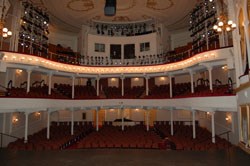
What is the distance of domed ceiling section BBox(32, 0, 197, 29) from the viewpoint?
68.6ft

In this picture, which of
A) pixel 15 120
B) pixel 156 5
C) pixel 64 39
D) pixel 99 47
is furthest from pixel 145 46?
pixel 15 120

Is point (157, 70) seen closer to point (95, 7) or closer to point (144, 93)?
point (144, 93)

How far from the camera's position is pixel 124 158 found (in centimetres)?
1105

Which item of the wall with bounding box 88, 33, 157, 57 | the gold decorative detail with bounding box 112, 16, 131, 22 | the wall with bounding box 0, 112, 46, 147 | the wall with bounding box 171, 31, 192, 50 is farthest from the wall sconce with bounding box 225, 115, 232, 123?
the wall with bounding box 0, 112, 46, 147

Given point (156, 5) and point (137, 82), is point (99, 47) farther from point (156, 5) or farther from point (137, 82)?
point (156, 5)

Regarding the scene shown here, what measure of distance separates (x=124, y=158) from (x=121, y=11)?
1702cm

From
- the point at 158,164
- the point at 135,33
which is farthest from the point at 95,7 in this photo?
the point at 158,164

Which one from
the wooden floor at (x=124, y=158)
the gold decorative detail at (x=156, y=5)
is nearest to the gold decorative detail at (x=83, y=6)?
the gold decorative detail at (x=156, y=5)

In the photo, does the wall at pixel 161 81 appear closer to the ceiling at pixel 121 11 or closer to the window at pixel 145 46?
the window at pixel 145 46

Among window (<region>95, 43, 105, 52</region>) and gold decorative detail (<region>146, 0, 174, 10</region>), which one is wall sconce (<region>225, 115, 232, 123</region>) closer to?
gold decorative detail (<region>146, 0, 174, 10</region>)

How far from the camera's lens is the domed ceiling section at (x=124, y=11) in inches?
823

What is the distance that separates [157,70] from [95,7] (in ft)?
30.4

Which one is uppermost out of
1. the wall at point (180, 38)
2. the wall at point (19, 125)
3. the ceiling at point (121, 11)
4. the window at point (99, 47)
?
the ceiling at point (121, 11)

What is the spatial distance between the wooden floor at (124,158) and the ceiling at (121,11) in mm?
14563
